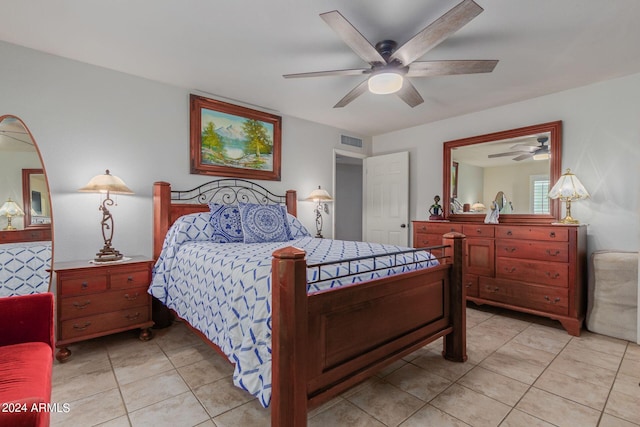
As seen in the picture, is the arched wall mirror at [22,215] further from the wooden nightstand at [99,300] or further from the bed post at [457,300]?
the bed post at [457,300]

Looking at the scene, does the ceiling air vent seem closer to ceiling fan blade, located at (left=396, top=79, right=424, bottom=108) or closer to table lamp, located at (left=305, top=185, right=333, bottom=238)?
table lamp, located at (left=305, top=185, right=333, bottom=238)

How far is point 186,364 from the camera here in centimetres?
234

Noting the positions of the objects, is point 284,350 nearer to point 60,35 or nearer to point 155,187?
point 155,187

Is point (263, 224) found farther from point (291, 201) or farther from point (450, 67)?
point (450, 67)

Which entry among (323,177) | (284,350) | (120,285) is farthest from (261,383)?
(323,177)

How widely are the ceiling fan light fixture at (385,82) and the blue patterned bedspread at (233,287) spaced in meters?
1.28

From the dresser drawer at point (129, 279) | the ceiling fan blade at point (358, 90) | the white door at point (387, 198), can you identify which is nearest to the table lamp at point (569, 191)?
the white door at point (387, 198)

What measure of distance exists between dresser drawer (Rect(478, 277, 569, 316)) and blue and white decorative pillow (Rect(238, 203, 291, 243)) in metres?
2.37

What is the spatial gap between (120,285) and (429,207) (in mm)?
4031

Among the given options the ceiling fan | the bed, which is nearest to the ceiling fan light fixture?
the ceiling fan

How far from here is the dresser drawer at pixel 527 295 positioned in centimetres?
301

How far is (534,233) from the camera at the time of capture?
3184 mm

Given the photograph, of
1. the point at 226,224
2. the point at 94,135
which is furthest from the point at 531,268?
the point at 94,135

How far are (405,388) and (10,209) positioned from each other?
326 cm
